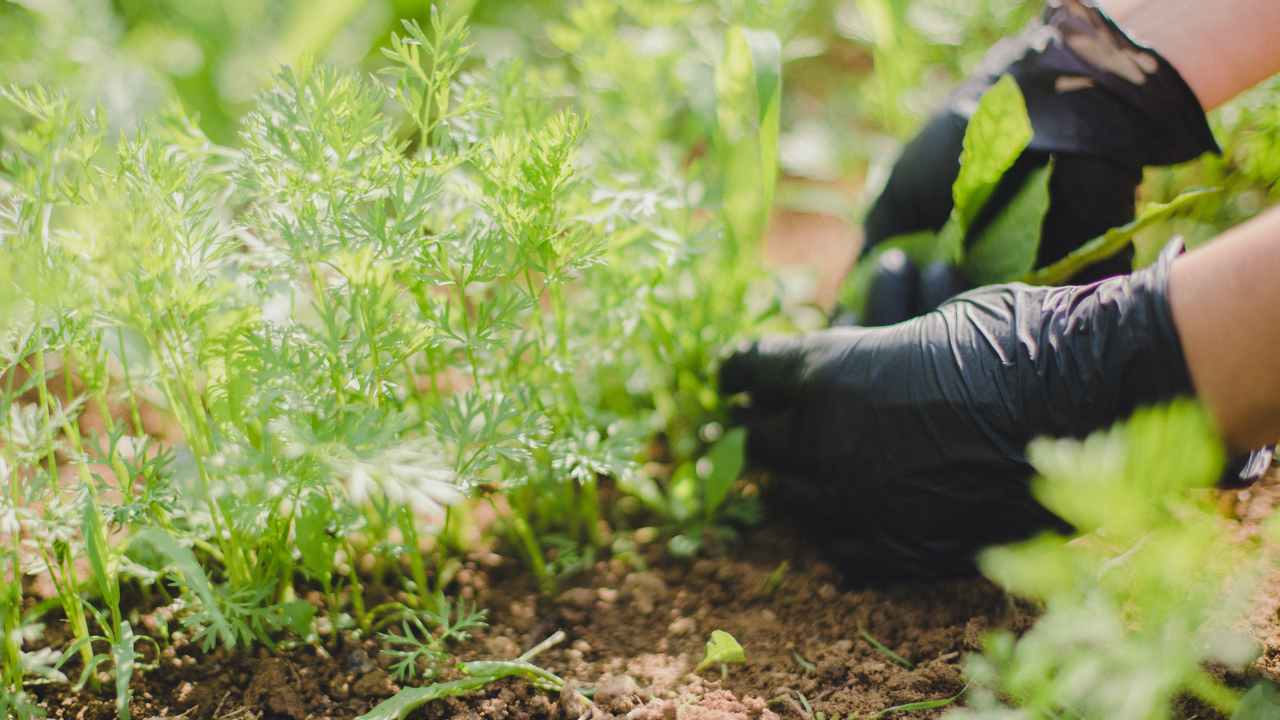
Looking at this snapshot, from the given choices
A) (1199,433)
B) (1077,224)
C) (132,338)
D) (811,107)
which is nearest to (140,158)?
(132,338)

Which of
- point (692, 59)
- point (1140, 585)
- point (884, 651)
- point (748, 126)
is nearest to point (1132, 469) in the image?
point (1140, 585)

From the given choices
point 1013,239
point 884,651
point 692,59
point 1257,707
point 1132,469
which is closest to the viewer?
point 1132,469

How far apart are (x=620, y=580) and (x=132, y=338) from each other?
2.52 ft

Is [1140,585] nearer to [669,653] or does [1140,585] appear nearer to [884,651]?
[884,651]

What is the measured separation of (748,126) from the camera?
155 centimetres

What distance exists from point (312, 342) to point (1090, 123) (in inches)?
46.1

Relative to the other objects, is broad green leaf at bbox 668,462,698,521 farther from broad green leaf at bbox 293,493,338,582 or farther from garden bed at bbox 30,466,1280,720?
broad green leaf at bbox 293,493,338,582

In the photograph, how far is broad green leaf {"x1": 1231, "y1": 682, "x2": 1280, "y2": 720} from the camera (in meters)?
0.87

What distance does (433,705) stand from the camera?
1050 mm

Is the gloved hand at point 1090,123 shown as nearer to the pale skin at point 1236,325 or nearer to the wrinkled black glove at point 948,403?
the wrinkled black glove at point 948,403

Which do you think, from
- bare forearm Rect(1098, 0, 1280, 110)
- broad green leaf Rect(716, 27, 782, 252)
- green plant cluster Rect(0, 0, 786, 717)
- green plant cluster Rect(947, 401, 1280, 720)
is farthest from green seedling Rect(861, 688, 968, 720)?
bare forearm Rect(1098, 0, 1280, 110)

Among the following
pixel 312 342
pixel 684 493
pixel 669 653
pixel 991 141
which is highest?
pixel 991 141

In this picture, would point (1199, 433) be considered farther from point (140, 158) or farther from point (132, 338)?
point (132, 338)

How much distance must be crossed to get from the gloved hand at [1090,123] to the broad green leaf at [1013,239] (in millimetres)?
35
